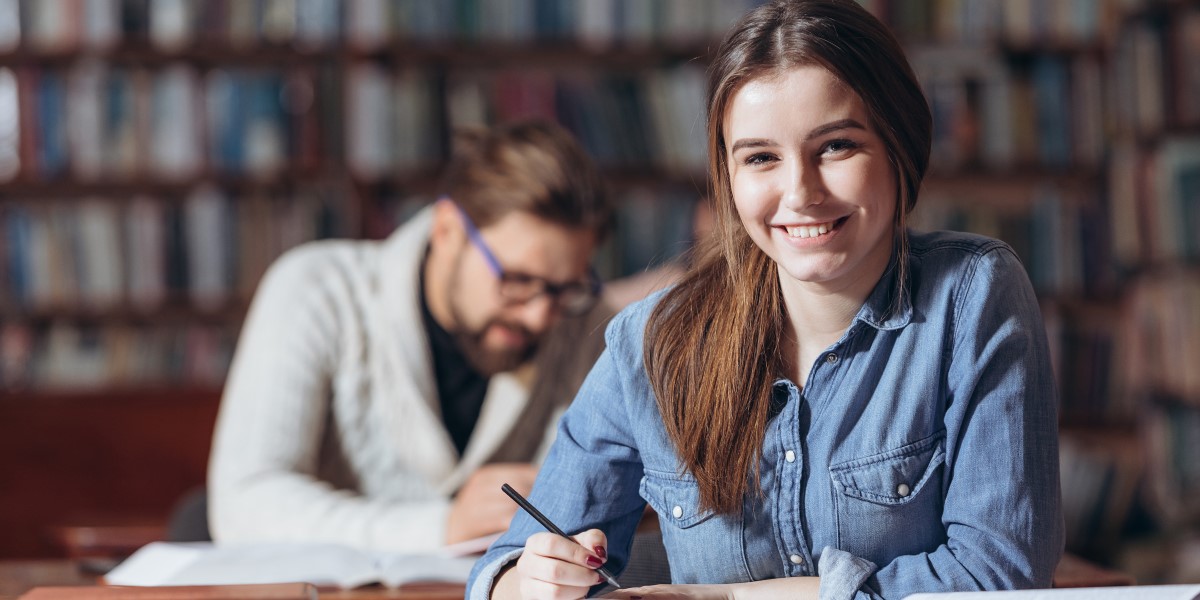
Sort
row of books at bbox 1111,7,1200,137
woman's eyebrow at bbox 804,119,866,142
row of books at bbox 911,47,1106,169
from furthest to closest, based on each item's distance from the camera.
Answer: row of books at bbox 911,47,1106,169 → row of books at bbox 1111,7,1200,137 → woman's eyebrow at bbox 804,119,866,142

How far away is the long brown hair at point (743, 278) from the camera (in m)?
0.95

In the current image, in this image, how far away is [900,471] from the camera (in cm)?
100

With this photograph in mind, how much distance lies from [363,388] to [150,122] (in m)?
A: 1.79

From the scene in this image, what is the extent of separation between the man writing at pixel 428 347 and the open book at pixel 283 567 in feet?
0.99

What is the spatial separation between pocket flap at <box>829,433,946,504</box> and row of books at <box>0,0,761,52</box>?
245 cm

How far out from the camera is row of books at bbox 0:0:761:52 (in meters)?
3.29

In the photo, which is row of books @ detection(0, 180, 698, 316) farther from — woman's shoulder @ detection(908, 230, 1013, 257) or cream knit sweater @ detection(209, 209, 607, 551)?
woman's shoulder @ detection(908, 230, 1013, 257)

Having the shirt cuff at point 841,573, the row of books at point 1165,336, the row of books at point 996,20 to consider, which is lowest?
the row of books at point 1165,336

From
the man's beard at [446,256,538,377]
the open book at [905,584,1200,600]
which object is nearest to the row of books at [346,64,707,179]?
the man's beard at [446,256,538,377]

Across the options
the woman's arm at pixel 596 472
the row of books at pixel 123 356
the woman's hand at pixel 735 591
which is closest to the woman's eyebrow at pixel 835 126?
the woman's arm at pixel 596 472

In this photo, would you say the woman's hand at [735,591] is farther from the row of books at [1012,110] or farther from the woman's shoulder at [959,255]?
the row of books at [1012,110]

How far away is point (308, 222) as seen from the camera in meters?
3.38

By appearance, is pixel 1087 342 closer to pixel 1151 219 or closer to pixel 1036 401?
pixel 1151 219

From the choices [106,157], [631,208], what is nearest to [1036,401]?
[631,208]
